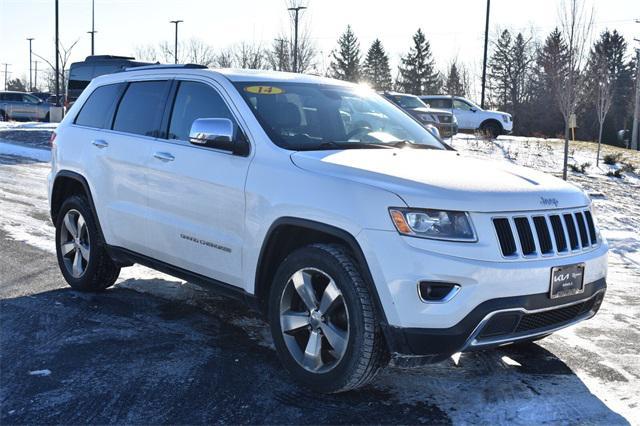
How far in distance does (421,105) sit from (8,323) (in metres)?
19.7

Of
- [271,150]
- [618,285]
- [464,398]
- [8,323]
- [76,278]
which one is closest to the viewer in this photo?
[464,398]

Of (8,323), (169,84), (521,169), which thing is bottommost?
(8,323)

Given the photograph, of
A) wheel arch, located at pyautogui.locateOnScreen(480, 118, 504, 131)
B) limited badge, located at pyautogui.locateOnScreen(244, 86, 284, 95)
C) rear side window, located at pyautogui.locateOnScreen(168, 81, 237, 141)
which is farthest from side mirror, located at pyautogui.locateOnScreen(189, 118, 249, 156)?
wheel arch, located at pyautogui.locateOnScreen(480, 118, 504, 131)

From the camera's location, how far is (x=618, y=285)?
256 inches

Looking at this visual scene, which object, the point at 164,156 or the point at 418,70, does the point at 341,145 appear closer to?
the point at 164,156

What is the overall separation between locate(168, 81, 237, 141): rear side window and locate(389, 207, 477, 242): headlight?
173cm

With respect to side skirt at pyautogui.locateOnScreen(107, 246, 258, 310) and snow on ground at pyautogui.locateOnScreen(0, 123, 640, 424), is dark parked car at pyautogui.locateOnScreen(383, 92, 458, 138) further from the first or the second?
side skirt at pyautogui.locateOnScreen(107, 246, 258, 310)

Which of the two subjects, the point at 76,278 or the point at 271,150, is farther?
the point at 76,278

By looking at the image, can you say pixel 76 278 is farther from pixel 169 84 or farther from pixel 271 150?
pixel 271 150

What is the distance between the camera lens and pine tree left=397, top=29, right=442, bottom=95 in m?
74.7

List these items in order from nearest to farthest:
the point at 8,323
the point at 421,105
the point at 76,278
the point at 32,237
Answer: the point at 8,323 → the point at 76,278 → the point at 32,237 → the point at 421,105

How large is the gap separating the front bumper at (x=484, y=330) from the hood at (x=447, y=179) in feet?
1.59

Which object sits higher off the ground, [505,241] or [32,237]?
[505,241]

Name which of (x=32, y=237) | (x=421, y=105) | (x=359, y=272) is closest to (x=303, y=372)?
(x=359, y=272)
